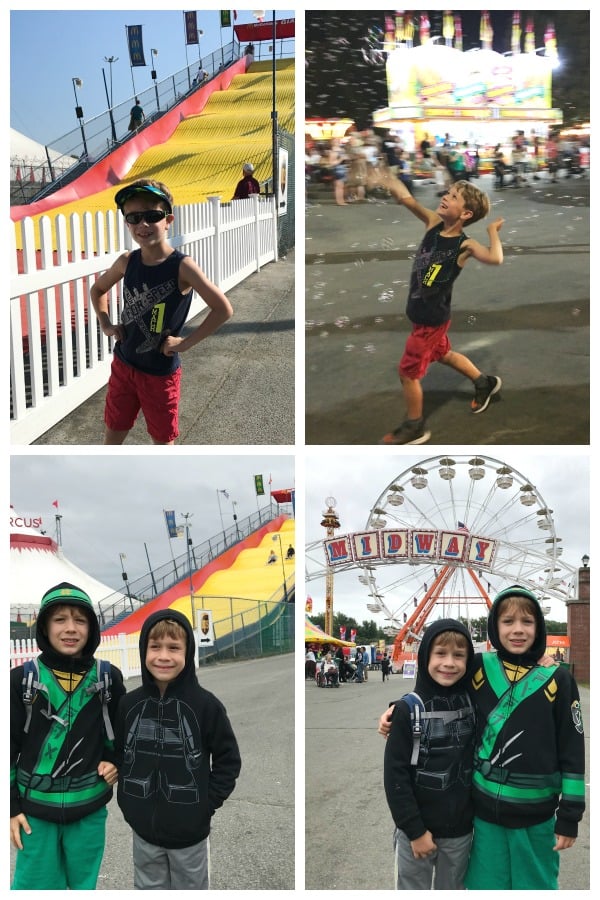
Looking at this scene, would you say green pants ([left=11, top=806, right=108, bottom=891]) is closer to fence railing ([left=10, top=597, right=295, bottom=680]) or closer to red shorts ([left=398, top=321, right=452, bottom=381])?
fence railing ([left=10, top=597, right=295, bottom=680])

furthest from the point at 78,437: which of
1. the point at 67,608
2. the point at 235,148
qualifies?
the point at 235,148

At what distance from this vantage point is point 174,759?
2441mm

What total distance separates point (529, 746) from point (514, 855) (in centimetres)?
33

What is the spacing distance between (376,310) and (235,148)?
8394 millimetres

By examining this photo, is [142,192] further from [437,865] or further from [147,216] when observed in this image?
[437,865]

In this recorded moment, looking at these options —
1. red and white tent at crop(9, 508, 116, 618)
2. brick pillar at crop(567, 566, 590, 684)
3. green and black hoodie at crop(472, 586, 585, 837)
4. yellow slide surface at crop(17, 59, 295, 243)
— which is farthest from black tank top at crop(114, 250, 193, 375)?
yellow slide surface at crop(17, 59, 295, 243)

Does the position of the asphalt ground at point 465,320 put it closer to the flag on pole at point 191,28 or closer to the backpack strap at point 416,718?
the backpack strap at point 416,718

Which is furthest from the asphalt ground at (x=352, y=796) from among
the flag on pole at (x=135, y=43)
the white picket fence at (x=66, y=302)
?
the flag on pole at (x=135, y=43)

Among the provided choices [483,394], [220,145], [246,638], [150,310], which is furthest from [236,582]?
[220,145]

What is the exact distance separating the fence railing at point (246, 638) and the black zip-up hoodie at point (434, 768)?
1640 millimetres

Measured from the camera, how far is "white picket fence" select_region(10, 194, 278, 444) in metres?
3.31

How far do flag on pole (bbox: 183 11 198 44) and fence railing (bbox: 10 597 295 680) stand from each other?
3778 millimetres

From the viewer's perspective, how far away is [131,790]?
2453 mm

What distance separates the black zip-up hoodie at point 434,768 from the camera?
93.2 inches
